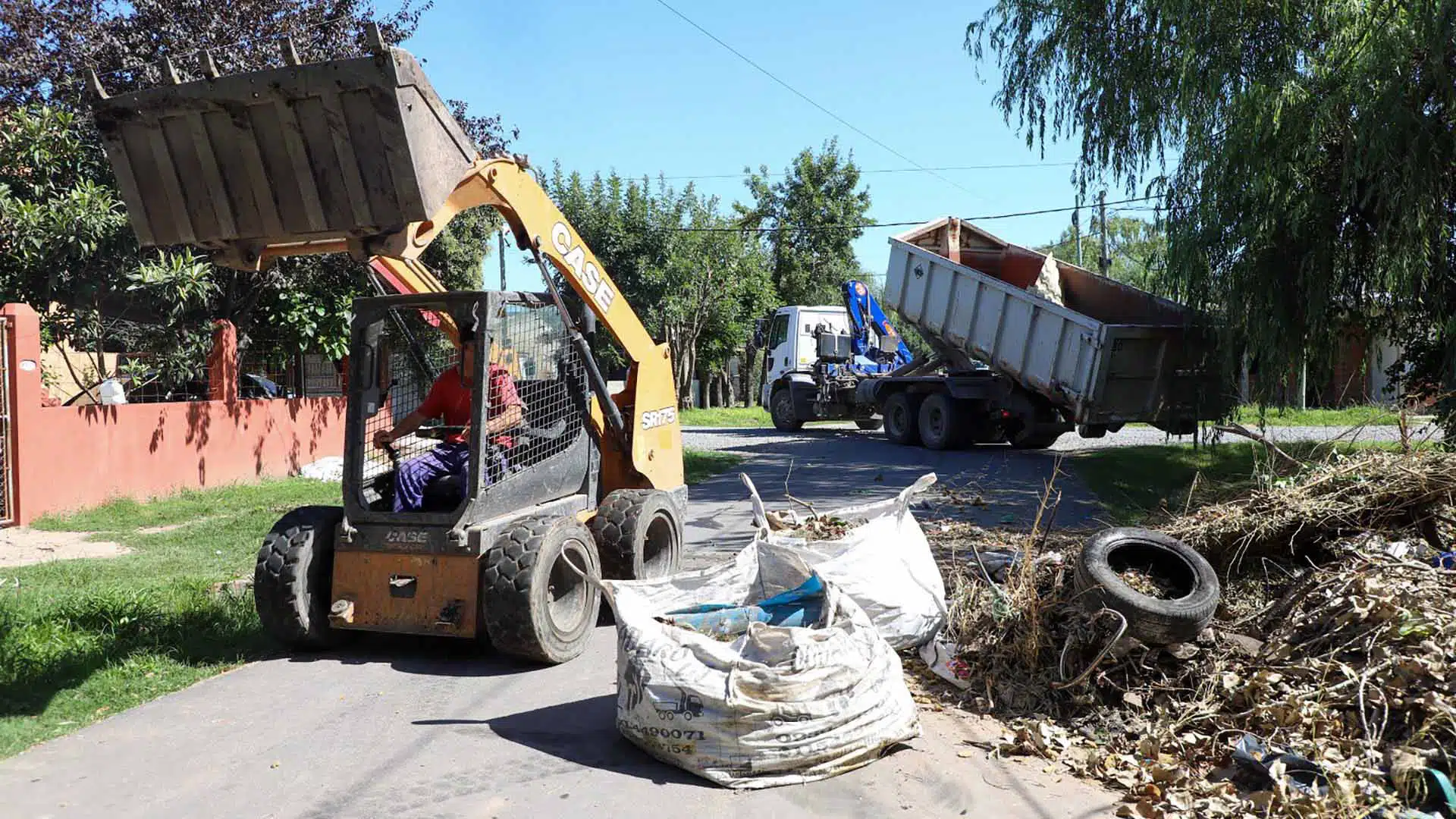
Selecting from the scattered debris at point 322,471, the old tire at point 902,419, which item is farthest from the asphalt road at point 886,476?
the scattered debris at point 322,471

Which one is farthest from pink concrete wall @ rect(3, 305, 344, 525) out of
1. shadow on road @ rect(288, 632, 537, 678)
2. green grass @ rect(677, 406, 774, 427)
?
green grass @ rect(677, 406, 774, 427)

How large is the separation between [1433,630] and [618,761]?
11.3ft

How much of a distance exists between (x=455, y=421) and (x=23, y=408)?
6.88m

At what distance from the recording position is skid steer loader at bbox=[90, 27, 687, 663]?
4.79 meters

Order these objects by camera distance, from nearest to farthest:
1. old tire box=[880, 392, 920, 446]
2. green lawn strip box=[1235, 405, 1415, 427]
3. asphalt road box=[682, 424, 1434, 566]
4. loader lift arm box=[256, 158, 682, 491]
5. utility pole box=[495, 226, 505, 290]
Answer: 1. loader lift arm box=[256, 158, 682, 491]
2. green lawn strip box=[1235, 405, 1415, 427]
3. asphalt road box=[682, 424, 1434, 566]
4. old tire box=[880, 392, 920, 446]
5. utility pole box=[495, 226, 505, 290]

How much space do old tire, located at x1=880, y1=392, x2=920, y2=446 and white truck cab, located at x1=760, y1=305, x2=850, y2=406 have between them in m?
3.48

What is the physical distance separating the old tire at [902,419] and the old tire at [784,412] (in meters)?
3.46

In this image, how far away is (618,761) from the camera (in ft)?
14.7

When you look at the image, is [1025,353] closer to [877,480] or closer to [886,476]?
[886,476]

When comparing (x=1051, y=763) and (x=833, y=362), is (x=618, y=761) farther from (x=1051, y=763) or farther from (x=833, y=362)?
(x=833, y=362)

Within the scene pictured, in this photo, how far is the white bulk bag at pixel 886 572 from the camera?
5.67 meters

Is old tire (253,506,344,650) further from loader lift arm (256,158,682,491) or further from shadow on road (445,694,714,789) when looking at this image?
loader lift arm (256,158,682,491)

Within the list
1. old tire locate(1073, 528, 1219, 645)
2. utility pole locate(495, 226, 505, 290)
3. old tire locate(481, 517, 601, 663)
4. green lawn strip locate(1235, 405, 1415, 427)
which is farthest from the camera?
utility pole locate(495, 226, 505, 290)

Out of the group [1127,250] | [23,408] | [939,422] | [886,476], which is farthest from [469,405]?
[1127,250]
